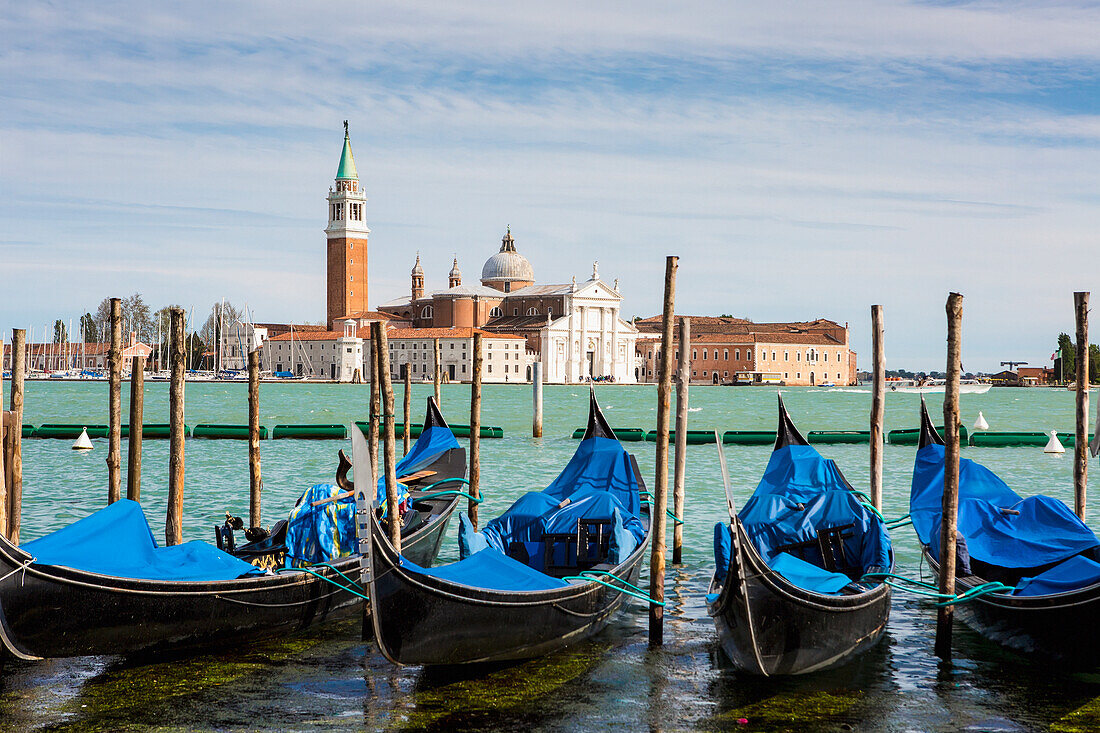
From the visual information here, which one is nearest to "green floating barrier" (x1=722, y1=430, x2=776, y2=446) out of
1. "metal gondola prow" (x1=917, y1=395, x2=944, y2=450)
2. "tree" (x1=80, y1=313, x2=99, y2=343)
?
"metal gondola prow" (x1=917, y1=395, x2=944, y2=450)

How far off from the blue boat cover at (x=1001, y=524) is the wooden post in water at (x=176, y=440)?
418 cm

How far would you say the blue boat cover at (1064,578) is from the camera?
4.69 m

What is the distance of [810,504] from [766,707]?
1705mm

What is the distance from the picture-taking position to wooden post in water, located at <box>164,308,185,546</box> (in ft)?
20.8

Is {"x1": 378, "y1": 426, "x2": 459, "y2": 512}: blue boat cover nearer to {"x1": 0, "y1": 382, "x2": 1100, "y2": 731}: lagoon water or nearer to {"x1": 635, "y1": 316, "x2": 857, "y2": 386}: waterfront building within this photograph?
{"x1": 0, "y1": 382, "x2": 1100, "y2": 731}: lagoon water

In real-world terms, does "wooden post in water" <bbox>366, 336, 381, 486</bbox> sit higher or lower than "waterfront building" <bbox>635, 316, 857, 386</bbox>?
lower

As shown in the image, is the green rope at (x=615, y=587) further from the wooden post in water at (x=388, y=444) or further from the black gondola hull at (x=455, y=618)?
the wooden post in water at (x=388, y=444)

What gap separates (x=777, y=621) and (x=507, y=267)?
224 feet

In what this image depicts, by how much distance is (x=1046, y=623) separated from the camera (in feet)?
15.6

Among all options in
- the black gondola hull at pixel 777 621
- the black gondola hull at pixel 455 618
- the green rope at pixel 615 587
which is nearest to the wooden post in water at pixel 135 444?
the green rope at pixel 615 587

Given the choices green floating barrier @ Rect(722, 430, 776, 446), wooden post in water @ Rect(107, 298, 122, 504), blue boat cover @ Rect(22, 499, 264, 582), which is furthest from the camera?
green floating barrier @ Rect(722, 430, 776, 446)

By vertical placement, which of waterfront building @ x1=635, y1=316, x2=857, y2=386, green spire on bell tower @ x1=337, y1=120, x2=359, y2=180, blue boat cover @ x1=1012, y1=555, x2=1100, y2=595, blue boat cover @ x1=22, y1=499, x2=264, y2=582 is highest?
green spire on bell tower @ x1=337, y1=120, x2=359, y2=180

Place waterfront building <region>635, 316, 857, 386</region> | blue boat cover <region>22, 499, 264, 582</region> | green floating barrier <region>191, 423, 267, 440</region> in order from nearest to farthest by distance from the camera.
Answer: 1. blue boat cover <region>22, 499, 264, 582</region>
2. green floating barrier <region>191, 423, 267, 440</region>
3. waterfront building <region>635, 316, 857, 386</region>

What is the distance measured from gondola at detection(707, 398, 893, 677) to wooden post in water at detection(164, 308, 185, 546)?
3147 mm
